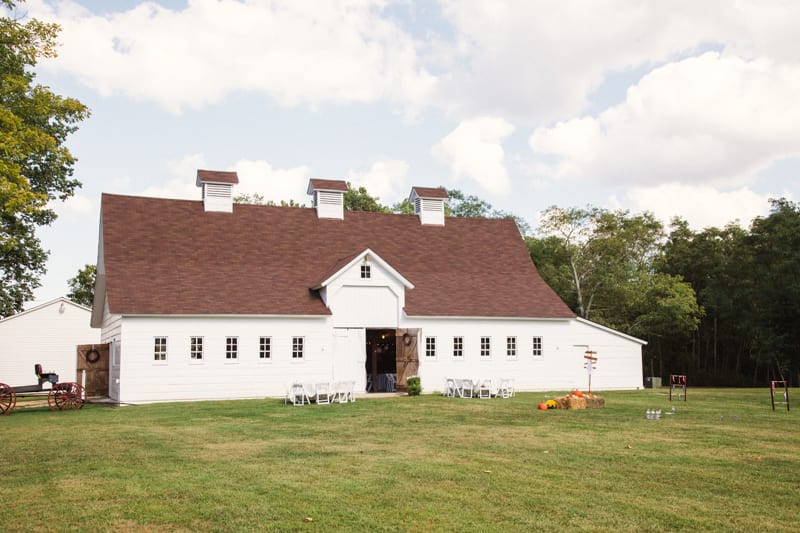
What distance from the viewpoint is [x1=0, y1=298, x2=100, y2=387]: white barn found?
43.9 metres

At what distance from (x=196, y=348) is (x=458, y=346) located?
10894 millimetres

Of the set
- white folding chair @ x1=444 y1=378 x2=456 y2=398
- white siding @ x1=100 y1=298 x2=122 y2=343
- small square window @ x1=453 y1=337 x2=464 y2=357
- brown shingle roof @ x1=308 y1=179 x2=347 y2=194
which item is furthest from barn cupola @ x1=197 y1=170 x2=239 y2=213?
white folding chair @ x1=444 y1=378 x2=456 y2=398

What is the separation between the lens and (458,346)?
32.2 m

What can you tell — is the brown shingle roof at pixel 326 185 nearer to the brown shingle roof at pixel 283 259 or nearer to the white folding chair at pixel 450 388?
the brown shingle roof at pixel 283 259

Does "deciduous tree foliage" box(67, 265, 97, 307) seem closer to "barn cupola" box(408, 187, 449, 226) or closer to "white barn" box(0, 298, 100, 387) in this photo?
"white barn" box(0, 298, 100, 387)

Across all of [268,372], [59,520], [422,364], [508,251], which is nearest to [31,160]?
[268,372]

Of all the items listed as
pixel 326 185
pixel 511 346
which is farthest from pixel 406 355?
pixel 326 185

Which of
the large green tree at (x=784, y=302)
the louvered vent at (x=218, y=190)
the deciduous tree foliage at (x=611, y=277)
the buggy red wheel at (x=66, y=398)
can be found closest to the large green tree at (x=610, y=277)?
the deciduous tree foliage at (x=611, y=277)

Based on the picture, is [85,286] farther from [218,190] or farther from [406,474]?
[406,474]

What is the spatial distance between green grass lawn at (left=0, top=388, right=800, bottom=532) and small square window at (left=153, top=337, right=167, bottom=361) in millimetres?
8444

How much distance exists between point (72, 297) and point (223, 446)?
181ft

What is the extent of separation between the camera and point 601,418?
61.6ft

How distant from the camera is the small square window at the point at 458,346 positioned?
3216 cm

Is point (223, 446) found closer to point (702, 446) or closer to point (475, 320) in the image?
point (702, 446)
